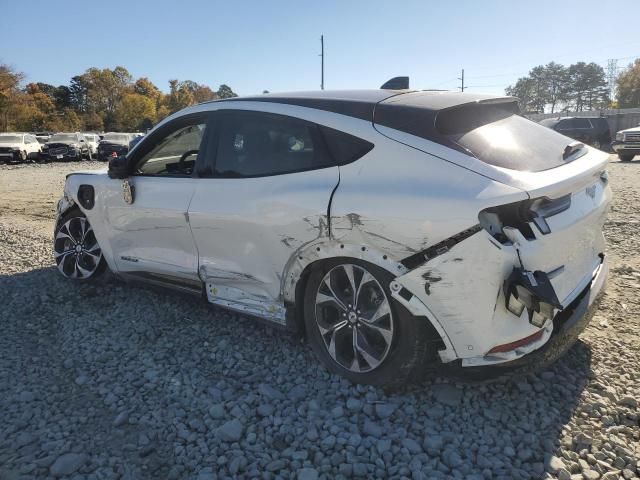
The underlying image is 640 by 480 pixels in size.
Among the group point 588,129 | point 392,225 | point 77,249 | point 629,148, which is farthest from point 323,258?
point 588,129

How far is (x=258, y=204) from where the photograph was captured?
10.3ft

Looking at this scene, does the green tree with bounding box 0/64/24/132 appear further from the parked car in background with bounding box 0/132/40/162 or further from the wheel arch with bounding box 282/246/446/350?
the wheel arch with bounding box 282/246/446/350

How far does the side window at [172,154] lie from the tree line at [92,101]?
174ft

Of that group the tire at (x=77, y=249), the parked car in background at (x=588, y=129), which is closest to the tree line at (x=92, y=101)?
the parked car in background at (x=588, y=129)

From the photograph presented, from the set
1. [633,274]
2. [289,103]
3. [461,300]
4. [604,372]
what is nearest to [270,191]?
[289,103]

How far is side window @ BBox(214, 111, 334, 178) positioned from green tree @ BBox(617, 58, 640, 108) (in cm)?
8756

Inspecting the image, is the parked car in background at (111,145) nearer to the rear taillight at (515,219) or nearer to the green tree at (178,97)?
the rear taillight at (515,219)

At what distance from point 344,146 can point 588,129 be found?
24.9 metres

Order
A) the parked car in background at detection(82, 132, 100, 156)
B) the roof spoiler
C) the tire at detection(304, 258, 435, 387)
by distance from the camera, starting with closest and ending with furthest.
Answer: the tire at detection(304, 258, 435, 387), the roof spoiler, the parked car in background at detection(82, 132, 100, 156)

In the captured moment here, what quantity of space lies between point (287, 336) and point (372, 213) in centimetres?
139

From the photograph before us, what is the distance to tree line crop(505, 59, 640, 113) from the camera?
3765 inches

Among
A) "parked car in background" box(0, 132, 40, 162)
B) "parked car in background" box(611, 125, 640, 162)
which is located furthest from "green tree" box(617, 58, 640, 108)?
"parked car in background" box(0, 132, 40, 162)

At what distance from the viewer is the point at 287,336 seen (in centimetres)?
363

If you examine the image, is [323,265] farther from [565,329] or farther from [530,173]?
[565,329]
